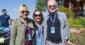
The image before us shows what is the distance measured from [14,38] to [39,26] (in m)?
0.40

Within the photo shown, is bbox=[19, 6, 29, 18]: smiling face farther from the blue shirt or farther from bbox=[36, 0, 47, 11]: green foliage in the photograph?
bbox=[36, 0, 47, 11]: green foliage

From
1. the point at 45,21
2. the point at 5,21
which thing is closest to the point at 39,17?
the point at 45,21

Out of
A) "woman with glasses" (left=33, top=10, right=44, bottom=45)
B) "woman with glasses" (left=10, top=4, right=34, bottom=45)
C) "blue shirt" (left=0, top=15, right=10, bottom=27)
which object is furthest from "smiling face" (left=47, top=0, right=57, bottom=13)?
"blue shirt" (left=0, top=15, right=10, bottom=27)

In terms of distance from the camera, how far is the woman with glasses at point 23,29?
474cm

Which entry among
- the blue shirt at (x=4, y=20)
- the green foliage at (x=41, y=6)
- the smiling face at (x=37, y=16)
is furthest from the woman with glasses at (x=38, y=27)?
the green foliage at (x=41, y=6)

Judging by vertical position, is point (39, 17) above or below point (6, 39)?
above

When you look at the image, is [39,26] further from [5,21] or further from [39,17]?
[5,21]

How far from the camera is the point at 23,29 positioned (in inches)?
187

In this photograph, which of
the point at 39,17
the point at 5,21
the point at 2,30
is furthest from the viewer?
the point at 2,30

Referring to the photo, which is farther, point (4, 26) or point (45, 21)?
point (4, 26)

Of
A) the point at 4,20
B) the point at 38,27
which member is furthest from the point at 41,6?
the point at 38,27

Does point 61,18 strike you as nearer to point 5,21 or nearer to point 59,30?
point 59,30

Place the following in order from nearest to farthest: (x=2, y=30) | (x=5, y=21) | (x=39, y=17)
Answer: (x=39, y=17)
(x=5, y=21)
(x=2, y=30)

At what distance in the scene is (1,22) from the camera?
8.04 meters
